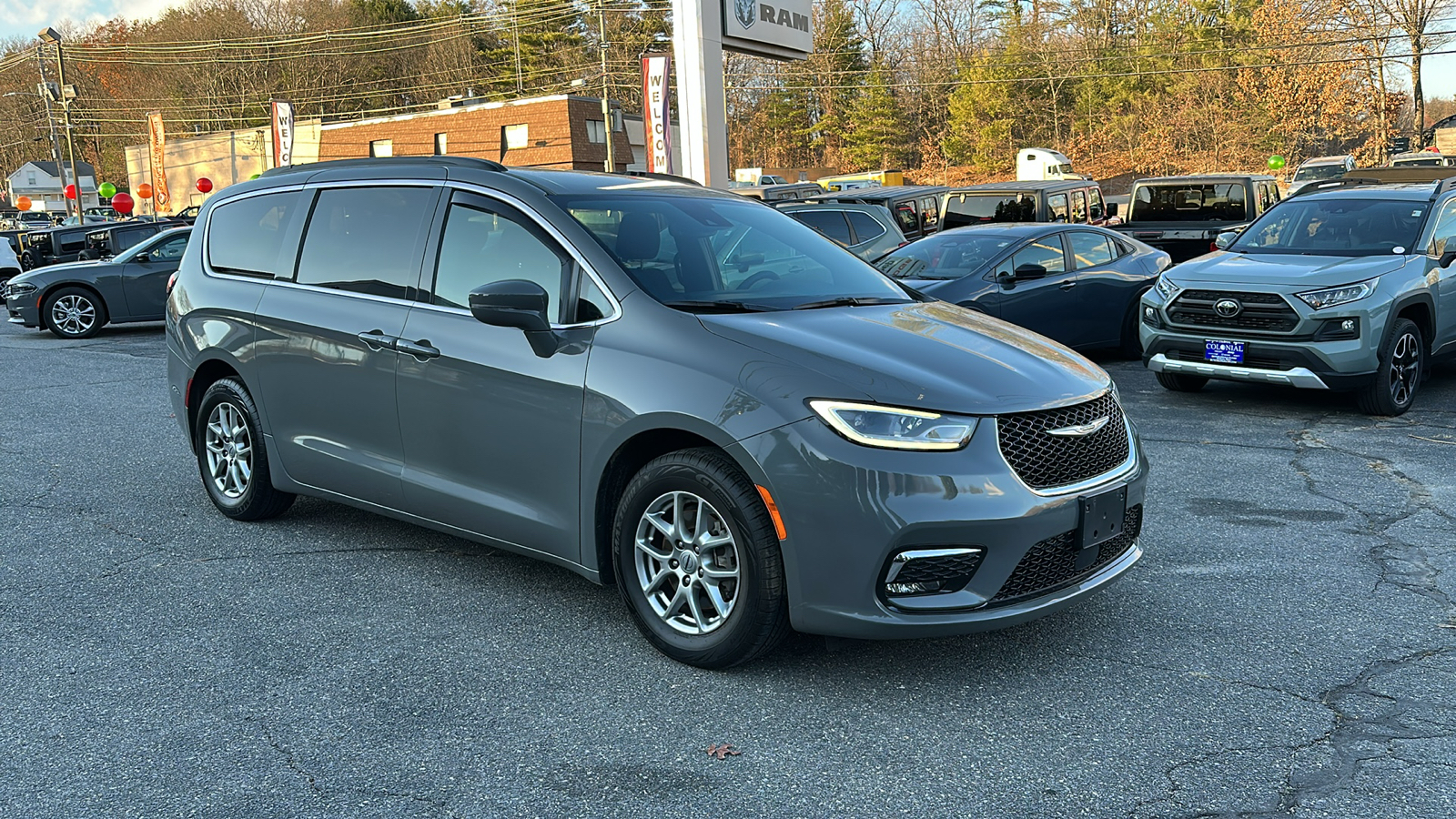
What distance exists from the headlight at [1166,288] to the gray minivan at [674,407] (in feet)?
15.6

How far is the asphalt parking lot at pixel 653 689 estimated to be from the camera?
10.4ft

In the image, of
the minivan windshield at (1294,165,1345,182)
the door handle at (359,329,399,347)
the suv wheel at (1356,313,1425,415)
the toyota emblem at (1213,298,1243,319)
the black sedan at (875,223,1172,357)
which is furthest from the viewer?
the minivan windshield at (1294,165,1345,182)

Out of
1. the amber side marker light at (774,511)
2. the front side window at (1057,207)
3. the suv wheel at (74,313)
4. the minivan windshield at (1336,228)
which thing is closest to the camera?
the amber side marker light at (774,511)

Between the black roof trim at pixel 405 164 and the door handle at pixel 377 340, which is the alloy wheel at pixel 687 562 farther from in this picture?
the black roof trim at pixel 405 164

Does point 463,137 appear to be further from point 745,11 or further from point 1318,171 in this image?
point 1318,171

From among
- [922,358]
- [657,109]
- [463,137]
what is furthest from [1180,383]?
[463,137]

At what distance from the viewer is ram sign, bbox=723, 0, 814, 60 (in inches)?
806

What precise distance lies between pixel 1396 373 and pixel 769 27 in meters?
15.4

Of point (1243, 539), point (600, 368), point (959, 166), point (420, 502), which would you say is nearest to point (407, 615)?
point (420, 502)

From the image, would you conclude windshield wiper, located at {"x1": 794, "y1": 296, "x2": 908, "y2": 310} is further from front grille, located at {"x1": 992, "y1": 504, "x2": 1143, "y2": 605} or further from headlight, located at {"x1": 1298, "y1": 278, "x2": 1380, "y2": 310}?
headlight, located at {"x1": 1298, "y1": 278, "x2": 1380, "y2": 310}

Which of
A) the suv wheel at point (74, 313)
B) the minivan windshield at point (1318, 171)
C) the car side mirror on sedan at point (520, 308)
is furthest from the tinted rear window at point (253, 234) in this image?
the minivan windshield at point (1318, 171)

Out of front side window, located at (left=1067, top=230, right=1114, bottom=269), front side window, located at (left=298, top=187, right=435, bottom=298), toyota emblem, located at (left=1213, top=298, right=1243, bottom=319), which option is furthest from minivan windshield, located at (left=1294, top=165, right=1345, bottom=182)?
front side window, located at (left=298, top=187, right=435, bottom=298)

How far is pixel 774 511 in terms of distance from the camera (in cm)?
366

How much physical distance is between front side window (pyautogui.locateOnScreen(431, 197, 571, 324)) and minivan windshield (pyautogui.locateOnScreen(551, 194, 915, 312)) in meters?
0.18
